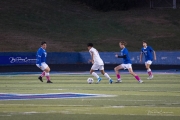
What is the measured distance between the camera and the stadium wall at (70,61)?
45634mm

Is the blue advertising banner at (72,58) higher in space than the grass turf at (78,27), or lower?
lower

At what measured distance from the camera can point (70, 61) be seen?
52812 mm

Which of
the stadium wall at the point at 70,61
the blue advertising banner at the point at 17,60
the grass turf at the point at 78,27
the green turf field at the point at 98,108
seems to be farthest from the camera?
the grass turf at the point at 78,27

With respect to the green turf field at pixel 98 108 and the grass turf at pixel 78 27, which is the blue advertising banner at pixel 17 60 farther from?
the green turf field at pixel 98 108

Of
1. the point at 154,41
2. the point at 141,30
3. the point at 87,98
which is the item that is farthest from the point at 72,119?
the point at 141,30

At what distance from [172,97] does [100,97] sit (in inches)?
88.9

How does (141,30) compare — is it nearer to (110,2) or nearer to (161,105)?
(110,2)

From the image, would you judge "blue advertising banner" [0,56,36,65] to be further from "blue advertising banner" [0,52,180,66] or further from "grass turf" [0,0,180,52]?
"grass turf" [0,0,180,52]

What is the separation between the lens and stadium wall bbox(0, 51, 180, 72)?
45634mm

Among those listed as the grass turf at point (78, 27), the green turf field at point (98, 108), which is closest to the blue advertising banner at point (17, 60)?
the grass turf at point (78, 27)

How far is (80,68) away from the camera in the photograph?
4572cm

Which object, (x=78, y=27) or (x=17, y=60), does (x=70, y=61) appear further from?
(x=78, y=27)

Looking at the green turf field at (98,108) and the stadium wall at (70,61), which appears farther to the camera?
the stadium wall at (70,61)

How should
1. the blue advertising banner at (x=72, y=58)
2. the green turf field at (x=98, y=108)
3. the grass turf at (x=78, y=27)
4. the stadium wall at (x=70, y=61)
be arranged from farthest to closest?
1. the grass turf at (x=78, y=27)
2. the blue advertising banner at (x=72, y=58)
3. the stadium wall at (x=70, y=61)
4. the green turf field at (x=98, y=108)
